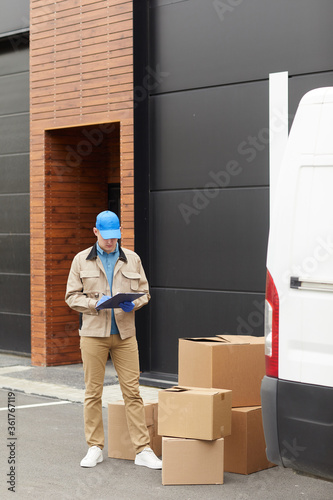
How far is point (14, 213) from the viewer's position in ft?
42.2

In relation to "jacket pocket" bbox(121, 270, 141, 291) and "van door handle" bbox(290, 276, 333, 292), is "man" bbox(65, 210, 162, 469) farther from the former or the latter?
"van door handle" bbox(290, 276, 333, 292)

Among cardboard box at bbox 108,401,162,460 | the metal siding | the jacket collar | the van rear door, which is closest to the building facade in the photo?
the metal siding

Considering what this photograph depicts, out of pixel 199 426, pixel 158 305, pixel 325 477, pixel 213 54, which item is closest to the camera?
pixel 325 477

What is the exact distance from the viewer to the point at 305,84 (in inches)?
345

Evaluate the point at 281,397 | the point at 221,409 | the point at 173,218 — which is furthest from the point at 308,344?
the point at 173,218

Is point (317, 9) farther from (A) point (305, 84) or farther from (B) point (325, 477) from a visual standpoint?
(B) point (325, 477)

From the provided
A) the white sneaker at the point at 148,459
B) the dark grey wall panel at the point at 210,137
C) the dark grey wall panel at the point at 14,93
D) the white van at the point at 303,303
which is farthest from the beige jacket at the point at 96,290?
the dark grey wall panel at the point at 14,93

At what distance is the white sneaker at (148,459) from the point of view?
6.47 m

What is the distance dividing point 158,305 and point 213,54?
3.11 meters

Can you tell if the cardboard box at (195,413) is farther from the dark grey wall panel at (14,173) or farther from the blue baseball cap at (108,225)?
the dark grey wall panel at (14,173)

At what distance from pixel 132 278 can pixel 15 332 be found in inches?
263

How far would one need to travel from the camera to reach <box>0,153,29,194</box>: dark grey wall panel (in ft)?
41.5

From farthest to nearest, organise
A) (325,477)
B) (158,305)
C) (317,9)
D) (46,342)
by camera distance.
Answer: (46,342), (158,305), (317,9), (325,477)

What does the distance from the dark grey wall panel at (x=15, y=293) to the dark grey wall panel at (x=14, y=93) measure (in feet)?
8.52
